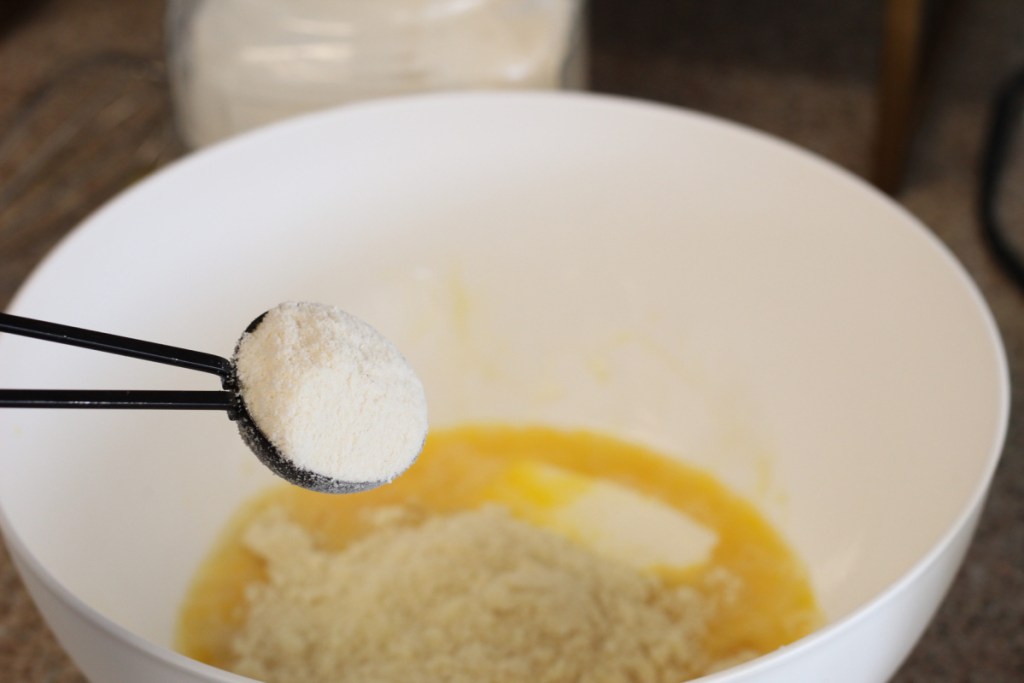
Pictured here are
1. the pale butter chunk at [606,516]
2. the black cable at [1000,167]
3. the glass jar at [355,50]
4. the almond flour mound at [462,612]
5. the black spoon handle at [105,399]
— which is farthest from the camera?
the black cable at [1000,167]

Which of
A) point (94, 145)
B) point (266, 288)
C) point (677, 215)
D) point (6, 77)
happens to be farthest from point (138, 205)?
point (6, 77)

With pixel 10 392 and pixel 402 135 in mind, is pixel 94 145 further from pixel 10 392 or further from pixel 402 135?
pixel 10 392

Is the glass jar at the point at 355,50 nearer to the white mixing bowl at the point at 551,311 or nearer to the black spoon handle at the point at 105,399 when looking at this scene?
the white mixing bowl at the point at 551,311

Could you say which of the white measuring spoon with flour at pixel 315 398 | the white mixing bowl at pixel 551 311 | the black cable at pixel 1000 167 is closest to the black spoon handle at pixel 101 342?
the white measuring spoon with flour at pixel 315 398

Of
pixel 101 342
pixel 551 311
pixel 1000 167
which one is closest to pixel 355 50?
pixel 551 311

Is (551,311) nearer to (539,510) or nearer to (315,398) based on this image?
(539,510)

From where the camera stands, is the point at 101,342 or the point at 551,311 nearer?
the point at 101,342
